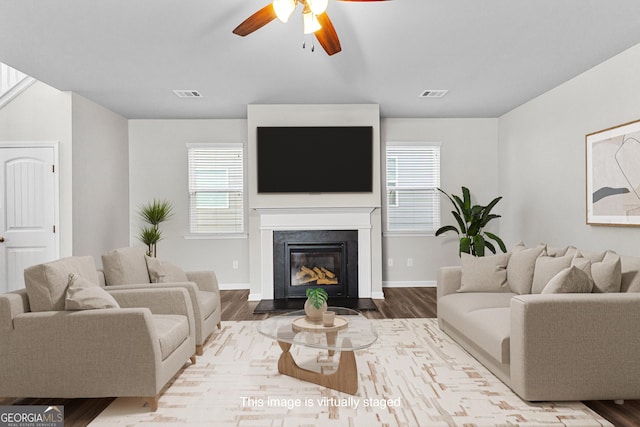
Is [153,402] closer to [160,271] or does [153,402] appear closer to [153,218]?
[160,271]

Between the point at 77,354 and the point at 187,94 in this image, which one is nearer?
the point at 77,354

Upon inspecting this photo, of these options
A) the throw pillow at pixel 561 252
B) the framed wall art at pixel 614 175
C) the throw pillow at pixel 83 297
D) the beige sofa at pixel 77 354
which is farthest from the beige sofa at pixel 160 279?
the framed wall art at pixel 614 175

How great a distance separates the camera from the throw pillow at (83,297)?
2.65 meters

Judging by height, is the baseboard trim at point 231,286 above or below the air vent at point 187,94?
below

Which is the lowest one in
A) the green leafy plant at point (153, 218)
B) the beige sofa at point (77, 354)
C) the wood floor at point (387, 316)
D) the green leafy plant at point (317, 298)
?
the wood floor at point (387, 316)

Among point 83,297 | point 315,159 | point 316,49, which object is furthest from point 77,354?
point 315,159

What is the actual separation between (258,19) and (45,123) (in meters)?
3.80

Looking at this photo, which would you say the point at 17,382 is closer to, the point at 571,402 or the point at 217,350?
the point at 217,350

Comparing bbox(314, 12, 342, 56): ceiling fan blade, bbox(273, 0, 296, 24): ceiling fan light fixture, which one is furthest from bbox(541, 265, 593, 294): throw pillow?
bbox(273, 0, 296, 24): ceiling fan light fixture

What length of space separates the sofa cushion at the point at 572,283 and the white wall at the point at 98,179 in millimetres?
5051

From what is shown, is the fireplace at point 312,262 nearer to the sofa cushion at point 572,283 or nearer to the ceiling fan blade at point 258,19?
the sofa cushion at point 572,283

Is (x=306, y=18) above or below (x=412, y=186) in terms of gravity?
above

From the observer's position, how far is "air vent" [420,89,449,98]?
5320 mm

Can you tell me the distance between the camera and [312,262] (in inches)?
241
